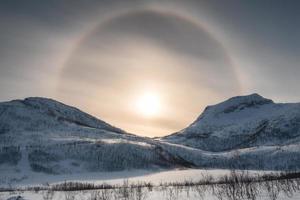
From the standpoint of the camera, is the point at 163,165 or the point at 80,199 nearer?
the point at 80,199

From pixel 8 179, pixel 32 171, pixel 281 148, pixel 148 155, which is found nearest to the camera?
pixel 8 179

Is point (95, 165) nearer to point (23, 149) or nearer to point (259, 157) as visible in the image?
point (23, 149)

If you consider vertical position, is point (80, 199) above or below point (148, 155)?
below

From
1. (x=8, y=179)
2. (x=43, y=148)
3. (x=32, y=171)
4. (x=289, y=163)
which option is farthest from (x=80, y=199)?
(x=43, y=148)

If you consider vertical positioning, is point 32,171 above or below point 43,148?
below

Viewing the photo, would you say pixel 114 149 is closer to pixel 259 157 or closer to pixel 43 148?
pixel 43 148

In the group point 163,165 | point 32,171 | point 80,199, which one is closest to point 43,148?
point 32,171

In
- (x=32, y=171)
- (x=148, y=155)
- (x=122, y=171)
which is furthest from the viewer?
(x=148, y=155)

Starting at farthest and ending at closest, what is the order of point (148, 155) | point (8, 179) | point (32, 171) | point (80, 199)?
point (148, 155) → point (32, 171) → point (8, 179) → point (80, 199)

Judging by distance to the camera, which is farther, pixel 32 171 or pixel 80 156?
pixel 80 156
